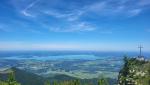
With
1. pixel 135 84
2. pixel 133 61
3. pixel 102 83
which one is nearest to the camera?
pixel 135 84

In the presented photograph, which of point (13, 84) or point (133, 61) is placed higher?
point (133, 61)

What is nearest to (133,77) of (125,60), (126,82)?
(126,82)

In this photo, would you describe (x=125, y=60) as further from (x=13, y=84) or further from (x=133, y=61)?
(x=13, y=84)

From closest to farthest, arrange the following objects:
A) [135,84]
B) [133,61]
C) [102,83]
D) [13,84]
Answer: [13,84]
[135,84]
[102,83]
[133,61]

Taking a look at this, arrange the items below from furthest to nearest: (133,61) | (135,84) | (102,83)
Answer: (133,61) < (102,83) < (135,84)

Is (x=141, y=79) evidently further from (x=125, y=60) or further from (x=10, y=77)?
(x=10, y=77)

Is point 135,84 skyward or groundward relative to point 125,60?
groundward

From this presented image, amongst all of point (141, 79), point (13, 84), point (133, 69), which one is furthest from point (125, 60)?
point (13, 84)

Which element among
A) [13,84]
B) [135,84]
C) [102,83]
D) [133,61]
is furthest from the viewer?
[133,61]

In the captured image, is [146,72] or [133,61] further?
[133,61]
